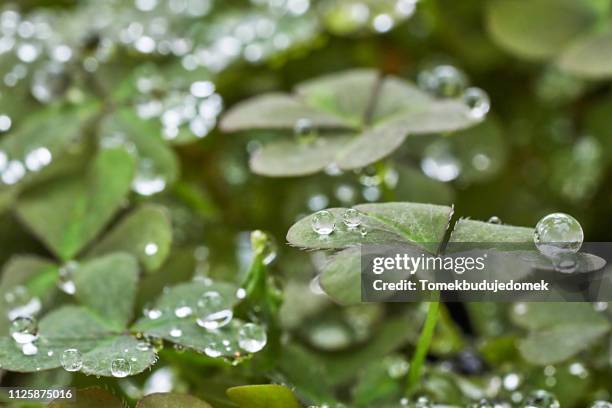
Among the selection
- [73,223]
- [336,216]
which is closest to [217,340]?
[336,216]

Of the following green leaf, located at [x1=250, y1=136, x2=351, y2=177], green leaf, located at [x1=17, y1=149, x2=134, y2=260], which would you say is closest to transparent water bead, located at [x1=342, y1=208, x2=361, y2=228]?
green leaf, located at [x1=250, y1=136, x2=351, y2=177]

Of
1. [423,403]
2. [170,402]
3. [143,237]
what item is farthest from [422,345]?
[143,237]

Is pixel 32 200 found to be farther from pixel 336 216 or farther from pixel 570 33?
pixel 570 33

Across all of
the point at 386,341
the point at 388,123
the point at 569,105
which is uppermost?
the point at 388,123

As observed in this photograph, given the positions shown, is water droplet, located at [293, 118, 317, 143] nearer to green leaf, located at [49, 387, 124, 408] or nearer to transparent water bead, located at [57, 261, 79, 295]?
transparent water bead, located at [57, 261, 79, 295]

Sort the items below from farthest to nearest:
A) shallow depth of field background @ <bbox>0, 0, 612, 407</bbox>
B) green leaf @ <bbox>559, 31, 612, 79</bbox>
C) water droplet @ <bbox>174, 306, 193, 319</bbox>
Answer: green leaf @ <bbox>559, 31, 612, 79</bbox> → shallow depth of field background @ <bbox>0, 0, 612, 407</bbox> → water droplet @ <bbox>174, 306, 193, 319</bbox>

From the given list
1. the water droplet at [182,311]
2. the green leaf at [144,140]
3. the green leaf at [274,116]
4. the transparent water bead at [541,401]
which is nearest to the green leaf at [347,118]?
the green leaf at [274,116]

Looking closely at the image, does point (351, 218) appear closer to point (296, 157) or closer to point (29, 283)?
point (296, 157)
